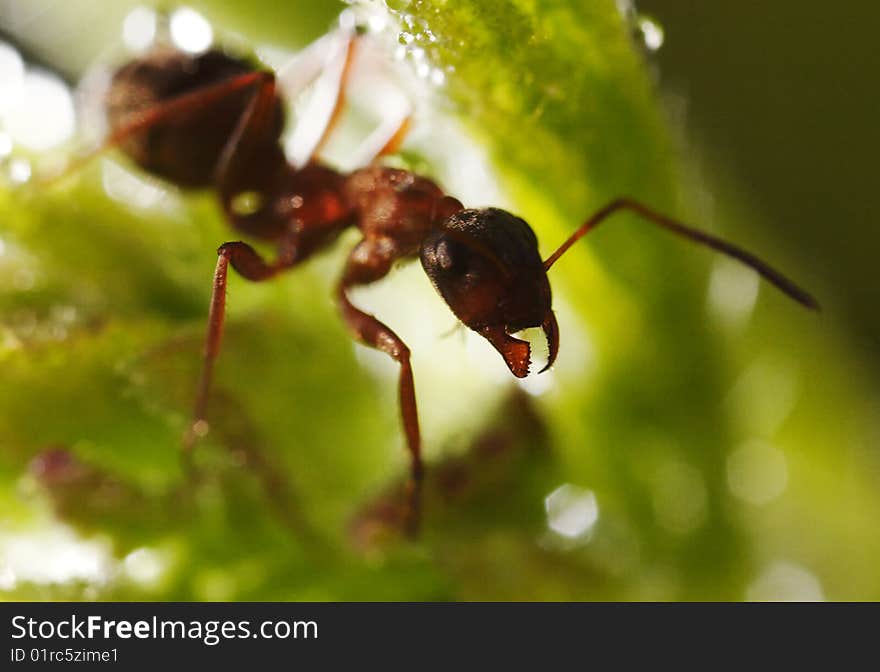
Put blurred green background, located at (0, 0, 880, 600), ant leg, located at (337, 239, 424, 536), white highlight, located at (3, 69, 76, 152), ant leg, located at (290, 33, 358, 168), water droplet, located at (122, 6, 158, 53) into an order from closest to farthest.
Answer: blurred green background, located at (0, 0, 880, 600), ant leg, located at (337, 239, 424, 536), white highlight, located at (3, 69, 76, 152), ant leg, located at (290, 33, 358, 168), water droplet, located at (122, 6, 158, 53)

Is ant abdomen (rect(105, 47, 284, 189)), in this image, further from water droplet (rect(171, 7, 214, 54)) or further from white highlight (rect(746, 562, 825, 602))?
white highlight (rect(746, 562, 825, 602))

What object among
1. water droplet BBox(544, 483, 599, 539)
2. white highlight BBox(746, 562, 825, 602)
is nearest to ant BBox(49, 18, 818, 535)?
water droplet BBox(544, 483, 599, 539)

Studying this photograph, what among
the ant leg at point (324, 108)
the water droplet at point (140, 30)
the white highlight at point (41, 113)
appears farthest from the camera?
the water droplet at point (140, 30)

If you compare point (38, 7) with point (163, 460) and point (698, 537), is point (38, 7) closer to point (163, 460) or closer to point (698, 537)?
point (163, 460)

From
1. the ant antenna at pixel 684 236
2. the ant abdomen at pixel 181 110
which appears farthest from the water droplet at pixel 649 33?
the ant abdomen at pixel 181 110

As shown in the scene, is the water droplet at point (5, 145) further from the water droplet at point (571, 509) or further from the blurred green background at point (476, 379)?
the water droplet at point (571, 509)
